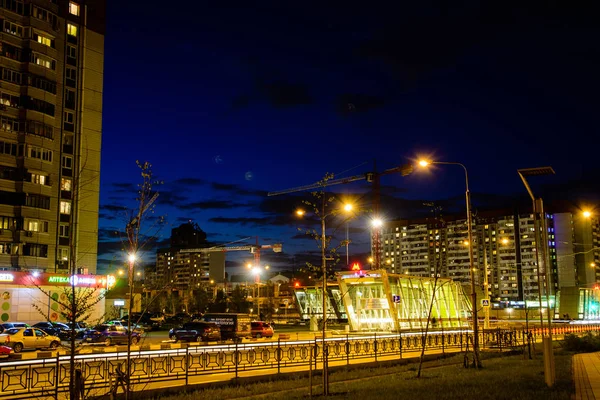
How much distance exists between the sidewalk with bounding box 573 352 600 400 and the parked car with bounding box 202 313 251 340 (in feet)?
84.4

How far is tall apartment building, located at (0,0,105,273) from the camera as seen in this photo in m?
60.6

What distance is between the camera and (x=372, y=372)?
81.1 ft

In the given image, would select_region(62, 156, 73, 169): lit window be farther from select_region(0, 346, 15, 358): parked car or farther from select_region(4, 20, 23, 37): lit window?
select_region(0, 346, 15, 358): parked car

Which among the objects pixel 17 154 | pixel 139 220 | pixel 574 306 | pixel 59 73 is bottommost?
pixel 574 306

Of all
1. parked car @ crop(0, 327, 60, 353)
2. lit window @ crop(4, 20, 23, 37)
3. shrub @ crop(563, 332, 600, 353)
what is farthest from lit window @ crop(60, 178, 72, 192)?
shrub @ crop(563, 332, 600, 353)

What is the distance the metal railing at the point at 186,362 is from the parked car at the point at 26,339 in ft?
28.1

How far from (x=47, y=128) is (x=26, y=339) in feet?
100

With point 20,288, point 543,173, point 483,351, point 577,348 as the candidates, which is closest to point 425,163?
point 543,173

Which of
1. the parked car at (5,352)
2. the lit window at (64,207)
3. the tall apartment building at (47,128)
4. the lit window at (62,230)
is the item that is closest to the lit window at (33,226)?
Result: the tall apartment building at (47,128)

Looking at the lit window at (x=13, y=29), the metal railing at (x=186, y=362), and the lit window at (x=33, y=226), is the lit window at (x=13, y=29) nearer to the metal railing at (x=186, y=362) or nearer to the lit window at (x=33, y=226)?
the lit window at (x=33, y=226)

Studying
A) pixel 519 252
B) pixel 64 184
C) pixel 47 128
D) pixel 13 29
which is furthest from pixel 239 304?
pixel 519 252

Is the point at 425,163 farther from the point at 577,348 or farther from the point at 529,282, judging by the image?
the point at 529,282

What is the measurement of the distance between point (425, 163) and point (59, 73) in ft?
168

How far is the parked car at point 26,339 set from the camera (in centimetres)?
3856
